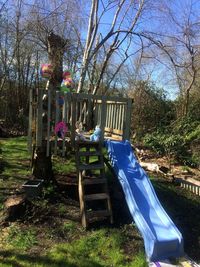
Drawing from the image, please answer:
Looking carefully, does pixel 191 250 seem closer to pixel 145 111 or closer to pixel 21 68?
pixel 145 111

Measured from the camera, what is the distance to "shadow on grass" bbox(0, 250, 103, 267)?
4.11 m

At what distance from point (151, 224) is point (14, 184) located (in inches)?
118

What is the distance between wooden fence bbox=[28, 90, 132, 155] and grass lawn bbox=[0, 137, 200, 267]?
38.8 inches

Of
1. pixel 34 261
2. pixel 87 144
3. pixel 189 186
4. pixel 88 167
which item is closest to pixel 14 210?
pixel 34 261

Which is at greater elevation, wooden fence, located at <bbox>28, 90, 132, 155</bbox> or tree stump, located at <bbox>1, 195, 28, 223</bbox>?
wooden fence, located at <bbox>28, 90, 132, 155</bbox>

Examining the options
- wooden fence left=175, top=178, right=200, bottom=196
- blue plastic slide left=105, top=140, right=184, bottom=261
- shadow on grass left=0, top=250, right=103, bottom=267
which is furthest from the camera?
wooden fence left=175, top=178, right=200, bottom=196

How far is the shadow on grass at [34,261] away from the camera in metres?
4.11

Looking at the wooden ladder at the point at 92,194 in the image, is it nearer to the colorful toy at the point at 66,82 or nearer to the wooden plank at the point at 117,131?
the wooden plank at the point at 117,131

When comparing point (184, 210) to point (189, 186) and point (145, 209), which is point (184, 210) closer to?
point (145, 209)

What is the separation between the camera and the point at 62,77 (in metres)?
7.35

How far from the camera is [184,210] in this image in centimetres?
621

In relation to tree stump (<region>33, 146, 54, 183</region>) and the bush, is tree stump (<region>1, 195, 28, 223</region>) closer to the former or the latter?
tree stump (<region>33, 146, 54, 183</region>)

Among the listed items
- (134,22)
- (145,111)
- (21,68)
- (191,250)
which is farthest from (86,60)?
(191,250)

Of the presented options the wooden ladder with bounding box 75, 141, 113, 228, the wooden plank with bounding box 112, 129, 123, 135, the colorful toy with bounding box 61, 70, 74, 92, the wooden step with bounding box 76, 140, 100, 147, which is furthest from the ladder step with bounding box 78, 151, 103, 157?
the colorful toy with bounding box 61, 70, 74, 92
